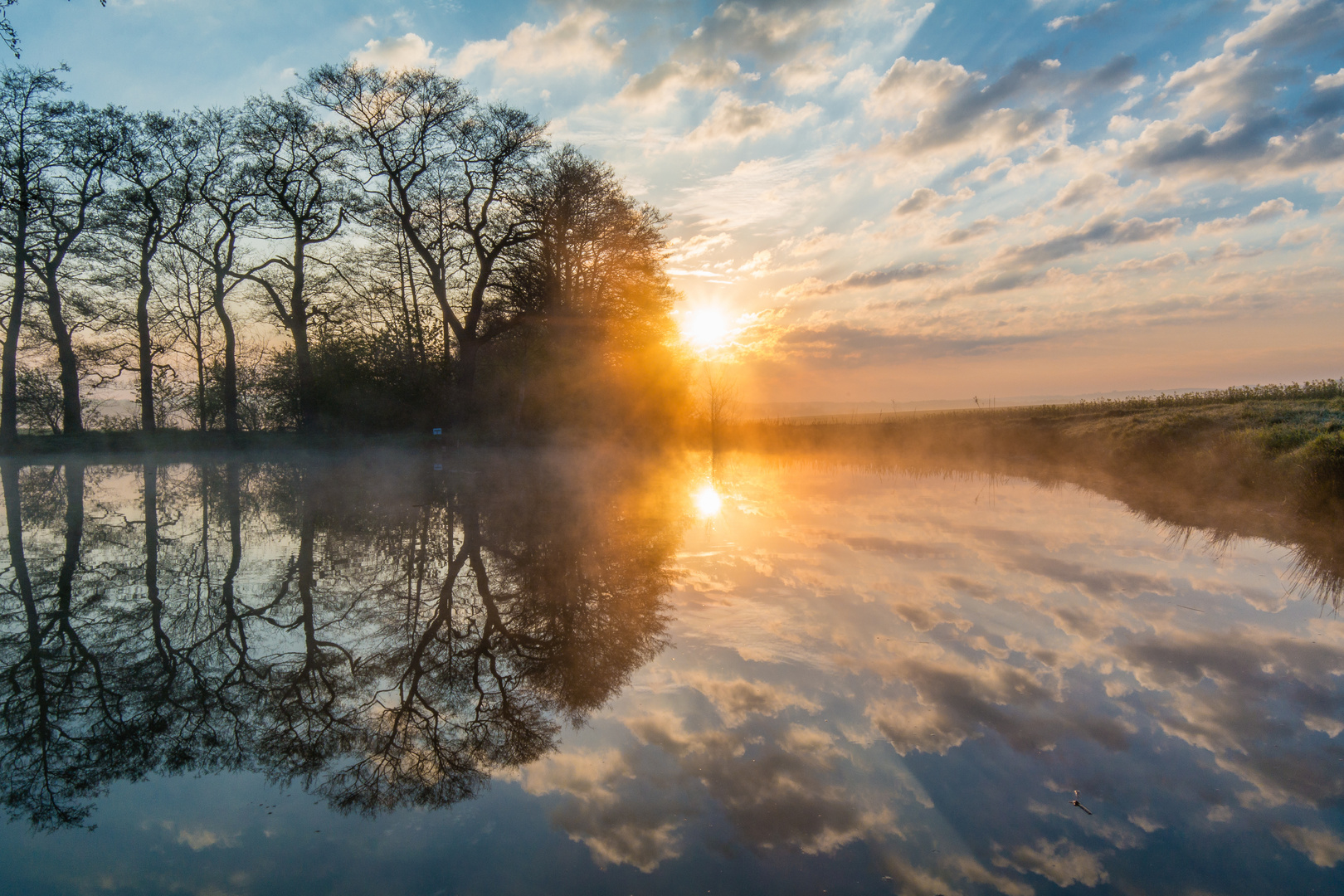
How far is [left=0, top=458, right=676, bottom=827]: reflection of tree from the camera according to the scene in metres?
3.54

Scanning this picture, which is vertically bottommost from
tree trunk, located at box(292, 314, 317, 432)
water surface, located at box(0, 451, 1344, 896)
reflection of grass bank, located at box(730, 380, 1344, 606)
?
water surface, located at box(0, 451, 1344, 896)

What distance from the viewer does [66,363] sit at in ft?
68.7

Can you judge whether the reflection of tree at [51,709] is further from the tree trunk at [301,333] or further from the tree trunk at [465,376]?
the tree trunk at [301,333]

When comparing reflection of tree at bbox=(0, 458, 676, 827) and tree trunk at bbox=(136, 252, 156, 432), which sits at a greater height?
tree trunk at bbox=(136, 252, 156, 432)

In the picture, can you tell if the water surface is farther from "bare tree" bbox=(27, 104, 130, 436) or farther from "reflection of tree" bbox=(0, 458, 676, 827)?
"bare tree" bbox=(27, 104, 130, 436)

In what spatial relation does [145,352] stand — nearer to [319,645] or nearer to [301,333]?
[301,333]

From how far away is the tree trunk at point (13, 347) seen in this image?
1975cm

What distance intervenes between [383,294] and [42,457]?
11721mm

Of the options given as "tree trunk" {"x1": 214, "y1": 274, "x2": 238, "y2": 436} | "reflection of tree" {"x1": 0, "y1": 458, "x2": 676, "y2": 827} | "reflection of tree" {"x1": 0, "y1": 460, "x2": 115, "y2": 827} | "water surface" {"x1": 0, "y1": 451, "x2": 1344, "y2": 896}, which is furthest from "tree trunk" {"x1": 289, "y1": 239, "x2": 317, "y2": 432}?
"reflection of tree" {"x1": 0, "y1": 460, "x2": 115, "y2": 827}

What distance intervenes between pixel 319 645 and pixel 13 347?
23.4 m

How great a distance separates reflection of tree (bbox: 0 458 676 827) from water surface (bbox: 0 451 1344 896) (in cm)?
3

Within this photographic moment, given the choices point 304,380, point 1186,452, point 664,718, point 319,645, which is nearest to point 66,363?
point 304,380

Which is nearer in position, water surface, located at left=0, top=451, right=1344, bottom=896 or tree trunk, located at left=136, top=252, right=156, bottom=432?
water surface, located at left=0, top=451, right=1344, bottom=896

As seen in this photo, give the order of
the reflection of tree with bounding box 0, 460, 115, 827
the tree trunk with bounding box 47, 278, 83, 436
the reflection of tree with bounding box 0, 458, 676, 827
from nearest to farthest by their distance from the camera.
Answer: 1. the reflection of tree with bounding box 0, 460, 115, 827
2. the reflection of tree with bounding box 0, 458, 676, 827
3. the tree trunk with bounding box 47, 278, 83, 436
